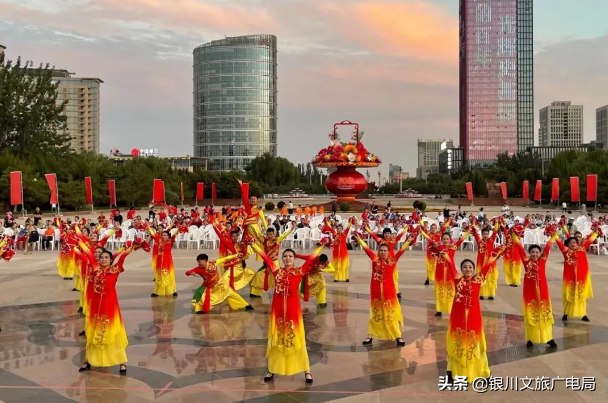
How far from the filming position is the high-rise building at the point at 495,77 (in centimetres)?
11200

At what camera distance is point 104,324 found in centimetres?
639

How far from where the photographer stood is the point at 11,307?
995 cm

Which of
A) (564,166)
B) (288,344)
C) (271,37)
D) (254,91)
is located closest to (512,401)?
(288,344)

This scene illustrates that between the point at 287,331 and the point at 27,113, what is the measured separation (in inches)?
1844

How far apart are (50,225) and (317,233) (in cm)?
910

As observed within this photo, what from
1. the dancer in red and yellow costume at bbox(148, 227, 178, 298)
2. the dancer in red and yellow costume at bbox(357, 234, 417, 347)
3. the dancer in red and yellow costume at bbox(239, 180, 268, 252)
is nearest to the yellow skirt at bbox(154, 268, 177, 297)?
the dancer in red and yellow costume at bbox(148, 227, 178, 298)

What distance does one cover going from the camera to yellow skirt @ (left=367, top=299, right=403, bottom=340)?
7.35 meters

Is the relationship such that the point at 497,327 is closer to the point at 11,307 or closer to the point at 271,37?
the point at 11,307

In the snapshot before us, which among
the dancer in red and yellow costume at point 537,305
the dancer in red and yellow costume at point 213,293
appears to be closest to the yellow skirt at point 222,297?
the dancer in red and yellow costume at point 213,293

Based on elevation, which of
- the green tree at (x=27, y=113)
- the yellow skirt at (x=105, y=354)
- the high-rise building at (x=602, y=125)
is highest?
the high-rise building at (x=602, y=125)

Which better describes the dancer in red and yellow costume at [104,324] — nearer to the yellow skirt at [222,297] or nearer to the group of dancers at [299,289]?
the group of dancers at [299,289]

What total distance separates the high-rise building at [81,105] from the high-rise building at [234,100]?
89.6ft

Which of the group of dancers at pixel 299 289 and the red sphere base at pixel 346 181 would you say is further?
the red sphere base at pixel 346 181

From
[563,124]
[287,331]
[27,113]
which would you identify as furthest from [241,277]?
[563,124]
